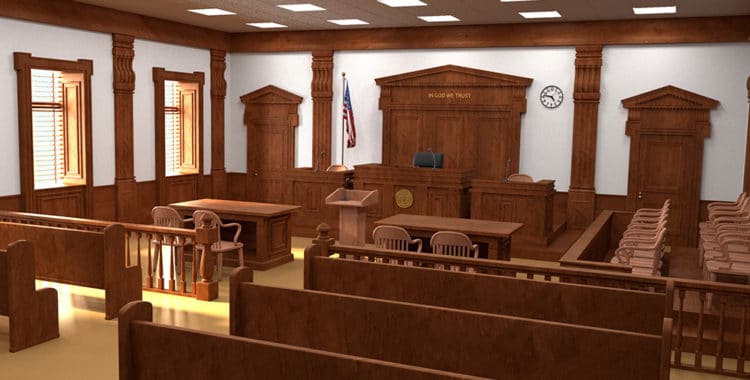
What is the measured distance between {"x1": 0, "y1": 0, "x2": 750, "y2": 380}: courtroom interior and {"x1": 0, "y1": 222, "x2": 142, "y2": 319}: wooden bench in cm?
2

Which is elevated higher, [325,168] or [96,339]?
[325,168]

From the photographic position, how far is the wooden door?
10961mm

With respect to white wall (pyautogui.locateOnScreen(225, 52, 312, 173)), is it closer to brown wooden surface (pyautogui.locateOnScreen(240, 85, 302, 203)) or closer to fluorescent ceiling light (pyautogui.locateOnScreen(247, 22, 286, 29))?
brown wooden surface (pyautogui.locateOnScreen(240, 85, 302, 203))

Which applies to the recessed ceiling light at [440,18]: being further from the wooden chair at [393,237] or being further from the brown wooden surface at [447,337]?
the brown wooden surface at [447,337]

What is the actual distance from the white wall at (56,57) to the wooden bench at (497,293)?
6.35m

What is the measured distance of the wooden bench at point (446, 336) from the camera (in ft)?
10.9

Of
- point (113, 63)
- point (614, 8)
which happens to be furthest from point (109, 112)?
point (614, 8)

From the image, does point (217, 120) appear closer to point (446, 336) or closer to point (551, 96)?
point (551, 96)

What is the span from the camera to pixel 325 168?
13.3 m

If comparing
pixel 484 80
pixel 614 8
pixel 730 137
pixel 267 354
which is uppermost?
pixel 614 8

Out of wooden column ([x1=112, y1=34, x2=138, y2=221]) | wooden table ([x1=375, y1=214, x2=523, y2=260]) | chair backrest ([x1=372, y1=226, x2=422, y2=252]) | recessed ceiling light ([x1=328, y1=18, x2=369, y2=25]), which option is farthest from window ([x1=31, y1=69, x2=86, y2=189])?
chair backrest ([x1=372, y1=226, x2=422, y2=252])

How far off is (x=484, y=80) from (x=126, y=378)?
964cm

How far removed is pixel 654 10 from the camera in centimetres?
1013

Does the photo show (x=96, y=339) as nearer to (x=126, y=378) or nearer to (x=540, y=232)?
(x=126, y=378)
